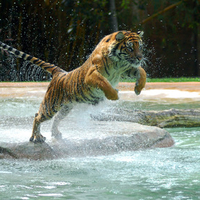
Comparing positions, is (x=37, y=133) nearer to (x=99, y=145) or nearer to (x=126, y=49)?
(x=99, y=145)

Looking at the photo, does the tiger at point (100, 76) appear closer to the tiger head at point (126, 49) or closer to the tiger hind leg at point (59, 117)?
the tiger head at point (126, 49)

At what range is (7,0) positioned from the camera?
14570 mm

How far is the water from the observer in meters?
3.21

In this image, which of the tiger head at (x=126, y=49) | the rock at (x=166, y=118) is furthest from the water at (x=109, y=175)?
the rock at (x=166, y=118)

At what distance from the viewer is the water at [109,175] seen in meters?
3.21

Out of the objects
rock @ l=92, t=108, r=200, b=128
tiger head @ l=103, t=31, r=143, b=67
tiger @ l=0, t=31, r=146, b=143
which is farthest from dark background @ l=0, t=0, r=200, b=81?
tiger head @ l=103, t=31, r=143, b=67

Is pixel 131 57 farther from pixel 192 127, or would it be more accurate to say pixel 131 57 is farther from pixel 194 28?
pixel 194 28

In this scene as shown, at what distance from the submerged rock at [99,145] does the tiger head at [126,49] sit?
1.15 metres

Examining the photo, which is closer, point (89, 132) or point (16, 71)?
point (89, 132)

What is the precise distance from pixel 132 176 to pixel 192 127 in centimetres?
363

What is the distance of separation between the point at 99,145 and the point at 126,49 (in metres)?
1.28

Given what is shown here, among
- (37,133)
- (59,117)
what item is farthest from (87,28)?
(37,133)

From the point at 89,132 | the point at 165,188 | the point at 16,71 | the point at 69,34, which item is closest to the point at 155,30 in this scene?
the point at 69,34

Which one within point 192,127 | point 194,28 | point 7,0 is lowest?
point 192,127
